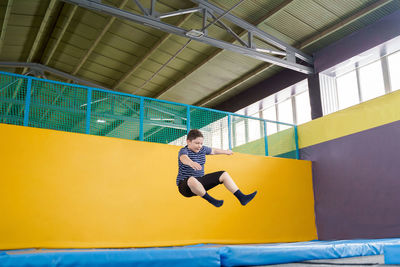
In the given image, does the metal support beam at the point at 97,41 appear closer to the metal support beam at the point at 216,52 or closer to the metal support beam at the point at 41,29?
the metal support beam at the point at 41,29

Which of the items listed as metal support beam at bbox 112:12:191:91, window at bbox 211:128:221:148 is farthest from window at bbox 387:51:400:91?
metal support beam at bbox 112:12:191:91

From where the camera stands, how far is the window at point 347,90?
971cm

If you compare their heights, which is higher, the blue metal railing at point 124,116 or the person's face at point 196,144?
the blue metal railing at point 124,116

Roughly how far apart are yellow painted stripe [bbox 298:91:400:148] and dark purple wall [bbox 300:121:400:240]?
12cm

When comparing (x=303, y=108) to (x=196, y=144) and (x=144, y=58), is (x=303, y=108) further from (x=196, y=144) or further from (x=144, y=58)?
(x=196, y=144)

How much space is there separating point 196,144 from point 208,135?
3.03 meters

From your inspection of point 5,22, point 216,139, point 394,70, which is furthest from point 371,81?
point 5,22

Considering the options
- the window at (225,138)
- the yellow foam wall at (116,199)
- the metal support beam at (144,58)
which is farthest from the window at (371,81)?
the metal support beam at (144,58)

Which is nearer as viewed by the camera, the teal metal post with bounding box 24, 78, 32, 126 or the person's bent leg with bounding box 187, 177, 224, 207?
the person's bent leg with bounding box 187, 177, 224, 207

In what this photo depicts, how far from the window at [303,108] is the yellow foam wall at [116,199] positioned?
123 inches

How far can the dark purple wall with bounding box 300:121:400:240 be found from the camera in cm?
746

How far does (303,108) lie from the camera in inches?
440

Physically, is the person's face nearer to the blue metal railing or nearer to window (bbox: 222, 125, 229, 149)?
the blue metal railing

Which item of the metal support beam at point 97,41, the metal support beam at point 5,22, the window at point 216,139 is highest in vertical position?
the metal support beam at point 5,22
